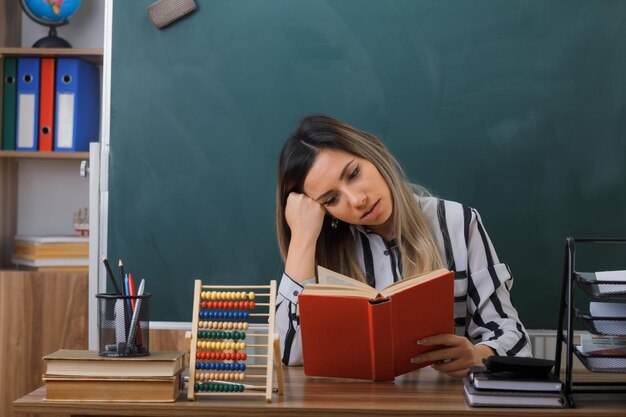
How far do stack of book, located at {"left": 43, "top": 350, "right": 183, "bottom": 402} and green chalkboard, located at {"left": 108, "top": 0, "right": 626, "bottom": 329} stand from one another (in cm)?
125

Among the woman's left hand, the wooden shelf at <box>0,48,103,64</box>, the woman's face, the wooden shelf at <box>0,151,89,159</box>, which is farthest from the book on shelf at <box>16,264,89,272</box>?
the woman's left hand

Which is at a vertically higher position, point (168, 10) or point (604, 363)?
point (168, 10)

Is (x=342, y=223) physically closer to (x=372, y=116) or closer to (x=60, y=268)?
(x=372, y=116)

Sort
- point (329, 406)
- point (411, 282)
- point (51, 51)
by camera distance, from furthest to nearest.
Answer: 1. point (51, 51)
2. point (411, 282)
3. point (329, 406)

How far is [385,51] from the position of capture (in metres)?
2.65

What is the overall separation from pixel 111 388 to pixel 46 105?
81.4 inches

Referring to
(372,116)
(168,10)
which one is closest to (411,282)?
(372,116)

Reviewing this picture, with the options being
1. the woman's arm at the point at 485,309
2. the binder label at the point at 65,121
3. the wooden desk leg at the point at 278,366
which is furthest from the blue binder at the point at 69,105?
the wooden desk leg at the point at 278,366

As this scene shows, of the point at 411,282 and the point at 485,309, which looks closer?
the point at 411,282

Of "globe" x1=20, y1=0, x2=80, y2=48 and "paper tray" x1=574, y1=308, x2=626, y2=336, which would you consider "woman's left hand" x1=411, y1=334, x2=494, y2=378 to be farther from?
"globe" x1=20, y1=0, x2=80, y2=48

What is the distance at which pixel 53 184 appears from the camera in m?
3.50

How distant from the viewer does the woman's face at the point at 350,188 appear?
83.6 inches

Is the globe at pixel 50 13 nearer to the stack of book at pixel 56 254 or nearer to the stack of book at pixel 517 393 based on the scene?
the stack of book at pixel 56 254

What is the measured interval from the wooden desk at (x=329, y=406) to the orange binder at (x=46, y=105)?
1906 mm
